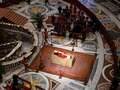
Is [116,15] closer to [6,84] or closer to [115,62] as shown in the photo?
[115,62]

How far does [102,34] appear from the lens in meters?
17.8

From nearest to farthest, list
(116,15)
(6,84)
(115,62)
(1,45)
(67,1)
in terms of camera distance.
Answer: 1. (6,84)
2. (115,62)
3. (1,45)
4. (116,15)
5. (67,1)

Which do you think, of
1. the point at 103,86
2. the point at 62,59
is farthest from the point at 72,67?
the point at 103,86

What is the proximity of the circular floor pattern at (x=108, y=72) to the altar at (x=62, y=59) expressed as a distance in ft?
5.96

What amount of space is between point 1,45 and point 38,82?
3.83 metres

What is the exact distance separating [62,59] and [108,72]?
2561 mm

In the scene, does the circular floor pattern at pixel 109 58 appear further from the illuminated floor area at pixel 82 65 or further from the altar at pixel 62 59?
the altar at pixel 62 59

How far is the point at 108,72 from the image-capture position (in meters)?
14.2

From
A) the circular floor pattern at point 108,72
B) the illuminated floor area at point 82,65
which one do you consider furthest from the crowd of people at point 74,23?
the circular floor pattern at point 108,72

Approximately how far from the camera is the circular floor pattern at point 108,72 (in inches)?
545

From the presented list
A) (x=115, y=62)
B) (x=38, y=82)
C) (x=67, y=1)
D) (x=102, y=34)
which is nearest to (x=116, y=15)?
(x=102, y=34)

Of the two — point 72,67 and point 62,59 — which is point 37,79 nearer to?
point 62,59

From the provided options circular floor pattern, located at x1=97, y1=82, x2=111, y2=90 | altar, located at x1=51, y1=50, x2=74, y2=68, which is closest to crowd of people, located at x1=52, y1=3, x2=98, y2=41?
altar, located at x1=51, y1=50, x2=74, y2=68

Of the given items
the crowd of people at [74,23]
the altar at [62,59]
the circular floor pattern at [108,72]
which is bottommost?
the circular floor pattern at [108,72]
